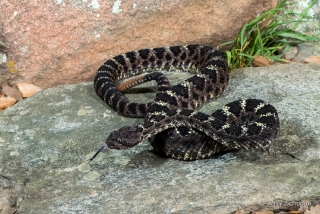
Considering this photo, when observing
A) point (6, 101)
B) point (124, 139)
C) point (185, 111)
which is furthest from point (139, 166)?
point (6, 101)

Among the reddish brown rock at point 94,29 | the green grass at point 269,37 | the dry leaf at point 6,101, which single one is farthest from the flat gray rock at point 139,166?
the green grass at point 269,37

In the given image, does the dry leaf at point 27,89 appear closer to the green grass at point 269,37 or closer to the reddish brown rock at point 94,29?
the reddish brown rock at point 94,29

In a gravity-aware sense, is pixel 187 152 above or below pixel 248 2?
below

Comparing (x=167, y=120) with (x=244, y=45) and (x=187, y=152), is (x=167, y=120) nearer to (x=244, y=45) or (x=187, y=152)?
(x=187, y=152)

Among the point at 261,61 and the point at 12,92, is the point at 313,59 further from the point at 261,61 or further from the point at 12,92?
the point at 12,92

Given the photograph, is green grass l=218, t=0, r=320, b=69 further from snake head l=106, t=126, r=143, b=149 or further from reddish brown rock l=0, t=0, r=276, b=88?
snake head l=106, t=126, r=143, b=149

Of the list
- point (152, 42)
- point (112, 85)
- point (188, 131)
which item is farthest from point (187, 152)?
point (152, 42)
